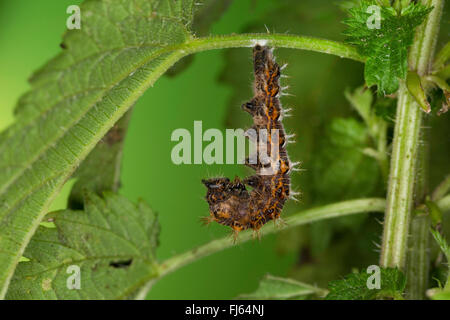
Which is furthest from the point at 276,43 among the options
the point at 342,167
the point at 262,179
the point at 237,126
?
the point at 237,126

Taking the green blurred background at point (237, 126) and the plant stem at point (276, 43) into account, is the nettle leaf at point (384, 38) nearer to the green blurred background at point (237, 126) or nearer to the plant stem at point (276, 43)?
the plant stem at point (276, 43)

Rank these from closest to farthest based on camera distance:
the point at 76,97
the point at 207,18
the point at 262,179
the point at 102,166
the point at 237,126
Answer: the point at 76,97, the point at 262,179, the point at 102,166, the point at 207,18, the point at 237,126

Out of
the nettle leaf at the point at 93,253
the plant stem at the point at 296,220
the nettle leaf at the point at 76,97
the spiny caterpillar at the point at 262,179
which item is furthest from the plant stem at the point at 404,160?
the nettle leaf at the point at 93,253

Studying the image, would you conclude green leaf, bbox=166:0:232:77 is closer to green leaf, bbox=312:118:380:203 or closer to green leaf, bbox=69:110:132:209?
green leaf, bbox=69:110:132:209

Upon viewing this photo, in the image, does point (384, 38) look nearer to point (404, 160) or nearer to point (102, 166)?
point (404, 160)

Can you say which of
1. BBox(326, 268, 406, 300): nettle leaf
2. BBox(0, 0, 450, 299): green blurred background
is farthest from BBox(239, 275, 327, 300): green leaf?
BBox(0, 0, 450, 299): green blurred background
